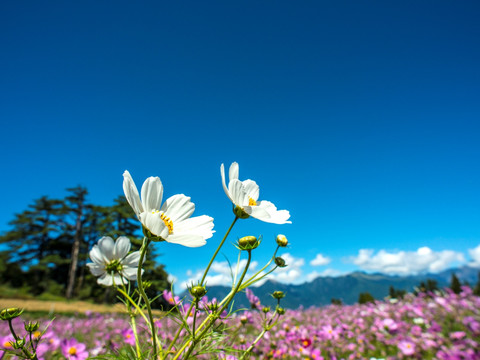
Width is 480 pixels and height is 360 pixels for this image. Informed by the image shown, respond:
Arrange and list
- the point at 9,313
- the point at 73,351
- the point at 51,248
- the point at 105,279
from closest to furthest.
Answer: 1. the point at 9,313
2. the point at 105,279
3. the point at 73,351
4. the point at 51,248

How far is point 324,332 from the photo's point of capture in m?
2.54

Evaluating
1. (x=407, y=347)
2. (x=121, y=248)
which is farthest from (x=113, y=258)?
(x=407, y=347)

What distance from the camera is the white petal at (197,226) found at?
673mm

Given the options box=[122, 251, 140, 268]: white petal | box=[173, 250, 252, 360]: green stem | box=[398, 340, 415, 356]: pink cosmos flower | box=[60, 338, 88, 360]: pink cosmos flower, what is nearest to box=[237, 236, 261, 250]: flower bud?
box=[173, 250, 252, 360]: green stem

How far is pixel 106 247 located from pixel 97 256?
4 cm

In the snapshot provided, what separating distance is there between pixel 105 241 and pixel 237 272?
0.40 meters

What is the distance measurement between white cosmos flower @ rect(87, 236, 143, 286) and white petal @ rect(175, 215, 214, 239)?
216 mm

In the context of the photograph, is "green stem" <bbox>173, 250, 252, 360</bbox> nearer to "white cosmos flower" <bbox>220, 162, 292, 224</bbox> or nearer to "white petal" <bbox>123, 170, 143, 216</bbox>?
"white cosmos flower" <bbox>220, 162, 292, 224</bbox>

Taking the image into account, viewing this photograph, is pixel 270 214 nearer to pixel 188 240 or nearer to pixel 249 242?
pixel 249 242

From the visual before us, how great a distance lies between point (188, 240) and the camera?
0.61 metres

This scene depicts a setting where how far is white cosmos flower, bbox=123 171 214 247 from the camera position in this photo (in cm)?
55

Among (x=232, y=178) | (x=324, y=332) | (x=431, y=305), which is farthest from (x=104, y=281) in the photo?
(x=431, y=305)

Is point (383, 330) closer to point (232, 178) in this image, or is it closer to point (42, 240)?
point (232, 178)

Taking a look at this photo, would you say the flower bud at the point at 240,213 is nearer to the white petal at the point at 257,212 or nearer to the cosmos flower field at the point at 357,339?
the white petal at the point at 257,212
